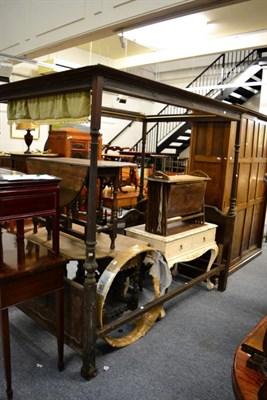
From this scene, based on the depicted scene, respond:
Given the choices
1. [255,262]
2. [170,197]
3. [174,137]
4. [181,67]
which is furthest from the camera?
[181,67]

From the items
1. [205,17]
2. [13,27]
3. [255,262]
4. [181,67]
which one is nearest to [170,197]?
[255,262]

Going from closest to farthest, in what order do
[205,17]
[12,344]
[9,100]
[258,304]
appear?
1. [12,344]
2. [9,100]
3. [258,304]
4. [205,17]

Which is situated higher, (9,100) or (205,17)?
(205,17)

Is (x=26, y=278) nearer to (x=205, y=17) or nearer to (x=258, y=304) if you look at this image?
(x=258, y=304)

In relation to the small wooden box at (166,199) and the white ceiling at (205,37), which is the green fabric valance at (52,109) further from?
the white ceiling at (205,37)

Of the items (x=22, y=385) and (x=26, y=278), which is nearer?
(x=26, y=278)

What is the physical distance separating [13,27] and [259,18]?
3628 millimetres

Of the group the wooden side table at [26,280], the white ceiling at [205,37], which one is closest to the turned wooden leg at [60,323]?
the wooden side table at [26,280]

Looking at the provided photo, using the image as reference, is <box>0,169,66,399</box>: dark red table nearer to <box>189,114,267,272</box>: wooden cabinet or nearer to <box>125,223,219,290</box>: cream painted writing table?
<box>125,223,219,290</box>: cream painted writing table

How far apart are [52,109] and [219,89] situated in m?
6.98

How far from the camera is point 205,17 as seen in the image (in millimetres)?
4277

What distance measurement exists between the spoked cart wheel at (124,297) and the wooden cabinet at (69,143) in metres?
3.88

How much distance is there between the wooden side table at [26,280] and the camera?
187 cm

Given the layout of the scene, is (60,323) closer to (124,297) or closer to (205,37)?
(124,297)
